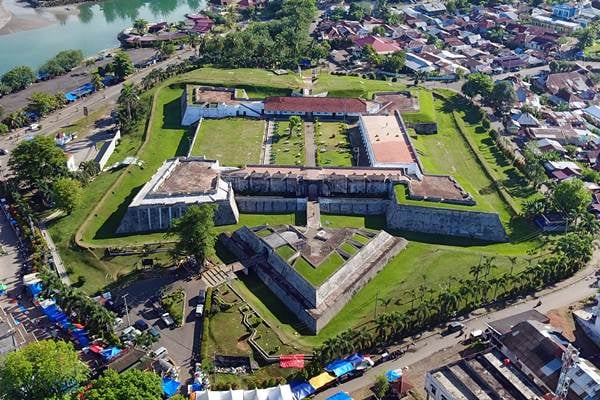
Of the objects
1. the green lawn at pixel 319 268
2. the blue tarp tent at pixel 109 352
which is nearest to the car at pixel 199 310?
the blue tarp tent at pixel 109 352

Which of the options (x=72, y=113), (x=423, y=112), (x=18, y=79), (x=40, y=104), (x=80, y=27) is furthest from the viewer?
(x=80, y=27)

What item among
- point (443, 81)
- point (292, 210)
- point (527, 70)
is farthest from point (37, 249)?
point (527, 70)

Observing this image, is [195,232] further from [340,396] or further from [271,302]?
[340,396]

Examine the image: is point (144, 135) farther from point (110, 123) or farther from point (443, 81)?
point (443, 81)

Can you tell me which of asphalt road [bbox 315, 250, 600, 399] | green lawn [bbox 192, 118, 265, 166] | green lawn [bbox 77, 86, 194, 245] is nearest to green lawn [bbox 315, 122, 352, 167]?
green lawn [bbox 192, 118, 265, 166]

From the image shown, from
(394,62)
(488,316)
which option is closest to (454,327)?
(488,316)

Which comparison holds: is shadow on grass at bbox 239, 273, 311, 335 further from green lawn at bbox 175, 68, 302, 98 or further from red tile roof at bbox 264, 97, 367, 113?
green lawn at bbox 175, 68, 302, 98
